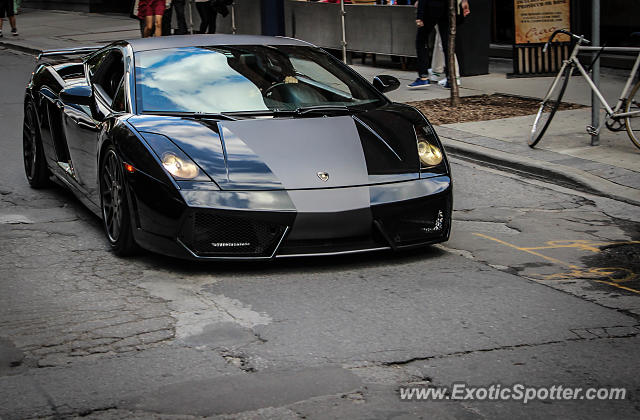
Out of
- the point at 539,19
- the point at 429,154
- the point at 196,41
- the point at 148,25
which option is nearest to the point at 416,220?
the point at 429,154

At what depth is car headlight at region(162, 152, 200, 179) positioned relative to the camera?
590cm

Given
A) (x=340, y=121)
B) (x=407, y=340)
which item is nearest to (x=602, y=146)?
(x=340, y=121)

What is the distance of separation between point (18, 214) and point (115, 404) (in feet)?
13.4

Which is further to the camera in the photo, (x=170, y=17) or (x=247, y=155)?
(x=170, y=17)

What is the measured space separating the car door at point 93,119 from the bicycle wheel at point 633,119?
15.6 feet

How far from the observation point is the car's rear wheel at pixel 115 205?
6.32 meters

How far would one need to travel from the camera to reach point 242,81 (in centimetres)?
700

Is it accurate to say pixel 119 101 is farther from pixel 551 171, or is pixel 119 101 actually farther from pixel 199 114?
pixel 551 171

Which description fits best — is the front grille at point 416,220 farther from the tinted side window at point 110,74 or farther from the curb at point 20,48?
the curb at point 20,48

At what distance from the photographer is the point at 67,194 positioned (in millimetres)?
8578

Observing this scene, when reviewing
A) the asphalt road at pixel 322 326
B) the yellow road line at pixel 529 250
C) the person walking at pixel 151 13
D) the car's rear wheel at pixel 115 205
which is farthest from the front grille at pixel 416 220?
the person walking at pixel 151 13

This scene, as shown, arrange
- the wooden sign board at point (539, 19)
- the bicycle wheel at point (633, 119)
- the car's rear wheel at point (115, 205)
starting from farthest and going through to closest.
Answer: the wooden sign board at point (539, 19) → the bicycle wheel at point (633, 119) → the car's rear wheel at point (115, 205)

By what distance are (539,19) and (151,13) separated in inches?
289

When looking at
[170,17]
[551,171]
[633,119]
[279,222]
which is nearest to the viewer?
[279,222]
